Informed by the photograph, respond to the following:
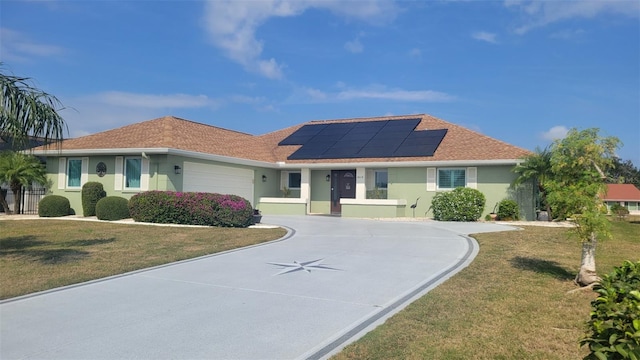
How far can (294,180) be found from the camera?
26.0 metres

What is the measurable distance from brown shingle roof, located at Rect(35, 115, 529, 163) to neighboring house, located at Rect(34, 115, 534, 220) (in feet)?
0.18

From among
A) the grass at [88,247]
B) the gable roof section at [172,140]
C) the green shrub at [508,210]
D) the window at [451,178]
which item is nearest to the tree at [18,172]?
the gable roof section at [172,140]

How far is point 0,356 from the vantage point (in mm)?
4438

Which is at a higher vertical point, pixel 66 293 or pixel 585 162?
pixel 585 162

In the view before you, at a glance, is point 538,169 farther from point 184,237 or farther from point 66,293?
point 66,293

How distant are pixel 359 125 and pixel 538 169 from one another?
12084 millimetres

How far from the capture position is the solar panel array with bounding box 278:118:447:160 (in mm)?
22734

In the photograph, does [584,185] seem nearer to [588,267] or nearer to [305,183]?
[588,267]

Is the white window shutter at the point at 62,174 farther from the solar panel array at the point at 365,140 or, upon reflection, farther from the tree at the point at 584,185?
the tree at the point at 584,185

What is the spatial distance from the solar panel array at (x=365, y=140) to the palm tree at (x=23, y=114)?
51.6 feet

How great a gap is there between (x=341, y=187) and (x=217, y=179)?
6.90 m

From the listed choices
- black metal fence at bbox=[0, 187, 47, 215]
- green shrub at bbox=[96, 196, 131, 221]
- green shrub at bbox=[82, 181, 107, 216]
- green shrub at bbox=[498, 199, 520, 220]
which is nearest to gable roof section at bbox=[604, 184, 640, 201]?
green shrub at bbox=[498, 199, 520, 220]

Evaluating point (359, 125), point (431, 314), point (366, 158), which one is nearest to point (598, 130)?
point (431, 314)

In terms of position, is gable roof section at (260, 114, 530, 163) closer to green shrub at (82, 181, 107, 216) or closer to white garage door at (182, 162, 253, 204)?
white garage door at (182, 162, 253, 204)
